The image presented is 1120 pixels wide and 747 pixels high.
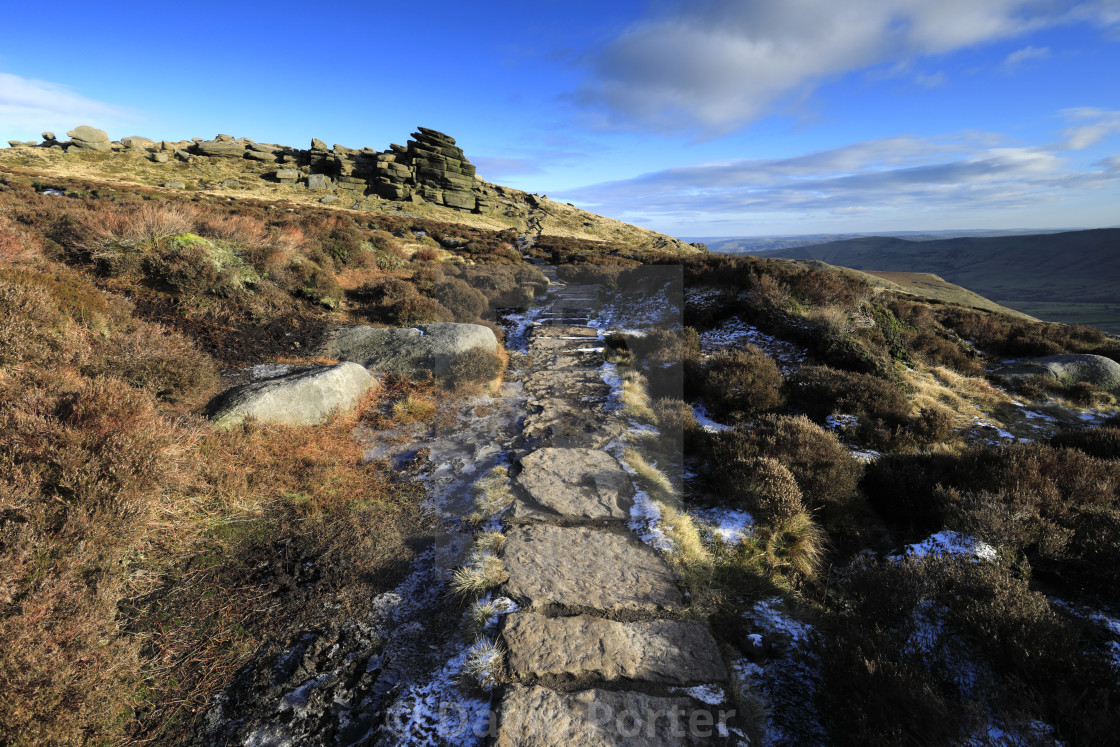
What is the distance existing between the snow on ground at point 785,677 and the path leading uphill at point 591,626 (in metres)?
0.32

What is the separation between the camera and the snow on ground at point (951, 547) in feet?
14.0

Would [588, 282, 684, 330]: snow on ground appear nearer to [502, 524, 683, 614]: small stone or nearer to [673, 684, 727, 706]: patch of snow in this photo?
[502, 524, 683, 614]: small stone

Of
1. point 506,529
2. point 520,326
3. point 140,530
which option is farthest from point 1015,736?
point 520,326

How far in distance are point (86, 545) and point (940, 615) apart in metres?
A: 7.08

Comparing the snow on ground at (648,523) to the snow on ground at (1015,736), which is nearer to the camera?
the snow on ground at (1015,736)

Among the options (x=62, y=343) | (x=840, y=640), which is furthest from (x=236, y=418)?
(x=840, y=640)

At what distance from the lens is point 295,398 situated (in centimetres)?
687

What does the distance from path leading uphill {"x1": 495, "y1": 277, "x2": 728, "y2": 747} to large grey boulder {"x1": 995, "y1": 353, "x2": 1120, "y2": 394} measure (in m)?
12.6

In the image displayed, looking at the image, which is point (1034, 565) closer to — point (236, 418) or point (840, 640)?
point (840, 640)

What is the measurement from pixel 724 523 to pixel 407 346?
25.2 feet

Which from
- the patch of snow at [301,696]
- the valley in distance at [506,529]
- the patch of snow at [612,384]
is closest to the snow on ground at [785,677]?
the valley in distance at [506,529]

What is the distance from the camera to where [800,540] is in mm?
5023

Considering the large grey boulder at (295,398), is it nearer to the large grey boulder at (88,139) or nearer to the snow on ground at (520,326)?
the snow on ground at (520,326)

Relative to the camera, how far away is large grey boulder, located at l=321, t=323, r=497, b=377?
371 inches
